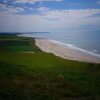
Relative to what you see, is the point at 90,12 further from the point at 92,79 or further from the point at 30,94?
the point at 30,94

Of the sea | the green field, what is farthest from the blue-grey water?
the green field

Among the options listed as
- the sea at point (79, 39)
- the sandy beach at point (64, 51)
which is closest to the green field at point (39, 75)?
the sandy beach at point (64, 51)

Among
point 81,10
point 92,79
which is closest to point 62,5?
point 81,10

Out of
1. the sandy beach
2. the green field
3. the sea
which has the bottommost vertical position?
the green field

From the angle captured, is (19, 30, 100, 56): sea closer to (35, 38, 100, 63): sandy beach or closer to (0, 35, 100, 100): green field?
(35, 38, 100, 63): sandy beach

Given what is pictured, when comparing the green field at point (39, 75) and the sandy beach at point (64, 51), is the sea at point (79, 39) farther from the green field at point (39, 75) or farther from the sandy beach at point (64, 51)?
the green field at point (39, 75)

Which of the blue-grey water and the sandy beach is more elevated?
the blue-grey water
